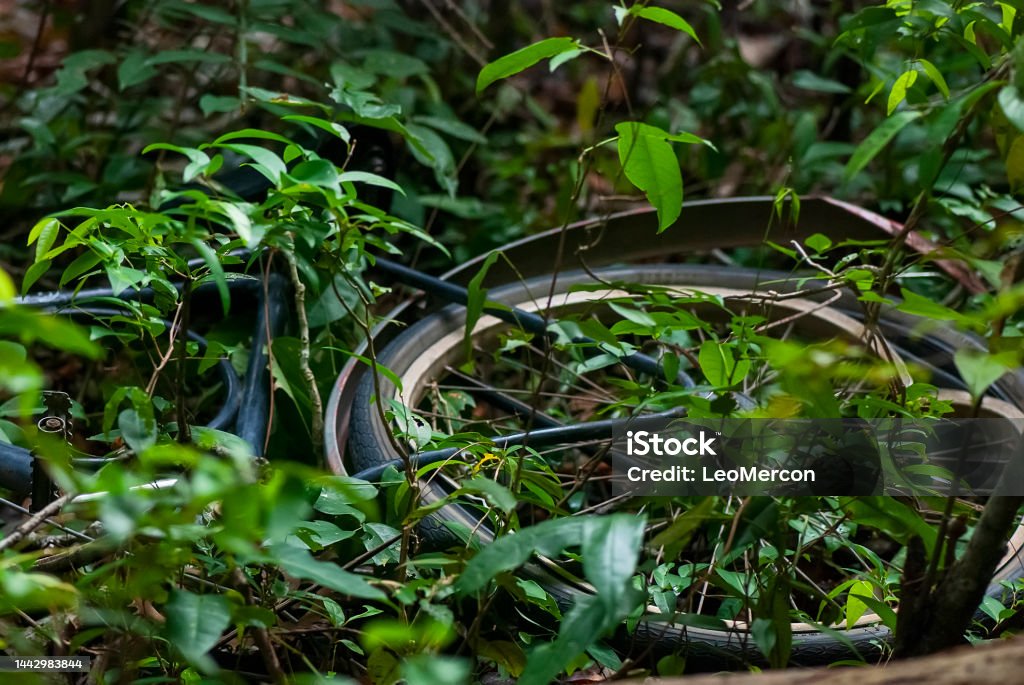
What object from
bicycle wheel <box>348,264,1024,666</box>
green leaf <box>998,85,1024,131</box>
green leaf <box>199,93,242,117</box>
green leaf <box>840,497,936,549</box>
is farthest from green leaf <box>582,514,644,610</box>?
green leaf <box>199,93,242,117</box>

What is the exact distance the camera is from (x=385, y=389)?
1983mm

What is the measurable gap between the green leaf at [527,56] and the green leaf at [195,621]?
0.71m

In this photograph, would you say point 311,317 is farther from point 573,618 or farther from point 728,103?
point 728,103

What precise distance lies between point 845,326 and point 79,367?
187 centimetres

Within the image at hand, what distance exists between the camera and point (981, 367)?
2.71ft

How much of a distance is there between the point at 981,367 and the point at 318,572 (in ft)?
2.06

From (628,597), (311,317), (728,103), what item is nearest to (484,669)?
(628,597)

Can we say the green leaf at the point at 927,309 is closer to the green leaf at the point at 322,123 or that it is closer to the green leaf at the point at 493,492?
the green leaf at the point at 493,492

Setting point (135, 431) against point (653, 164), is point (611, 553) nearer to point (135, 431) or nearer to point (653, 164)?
point (135, 431)

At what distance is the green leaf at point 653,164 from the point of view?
1.23 metres

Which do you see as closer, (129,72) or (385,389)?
(385,389)

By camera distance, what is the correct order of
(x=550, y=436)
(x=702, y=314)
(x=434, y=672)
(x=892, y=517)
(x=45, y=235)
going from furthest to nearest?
(x=702, y=314)
(x=550, y=436)
(x=45, y=235)
(x=892, y=517)
(x=434, y=672)

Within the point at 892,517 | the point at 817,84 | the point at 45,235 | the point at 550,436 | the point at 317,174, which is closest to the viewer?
the point at 892,517

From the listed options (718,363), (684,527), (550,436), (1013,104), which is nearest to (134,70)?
(550,436)
